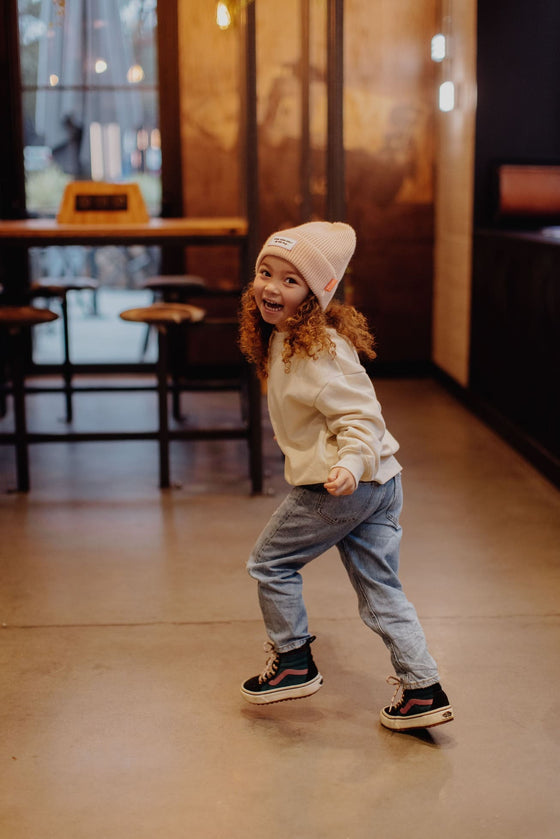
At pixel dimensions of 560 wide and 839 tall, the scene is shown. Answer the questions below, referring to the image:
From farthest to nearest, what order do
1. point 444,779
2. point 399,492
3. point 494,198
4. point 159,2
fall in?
point 159,2 < point 494,198 < point 399,492 < point 444,779

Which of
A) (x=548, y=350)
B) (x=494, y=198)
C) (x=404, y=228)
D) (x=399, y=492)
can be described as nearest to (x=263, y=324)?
(x=399, y=492)

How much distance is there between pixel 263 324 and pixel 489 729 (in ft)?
3.67

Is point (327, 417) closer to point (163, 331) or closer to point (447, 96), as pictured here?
point (163, 331)

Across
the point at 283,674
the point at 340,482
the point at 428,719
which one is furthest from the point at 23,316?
the point at 428,719

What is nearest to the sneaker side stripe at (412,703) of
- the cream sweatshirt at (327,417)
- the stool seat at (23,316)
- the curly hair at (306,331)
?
the cream sweatshirt at (327,417)

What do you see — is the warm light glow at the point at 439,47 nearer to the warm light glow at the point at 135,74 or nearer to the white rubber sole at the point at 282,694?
the warm light glow at the point at 135,74

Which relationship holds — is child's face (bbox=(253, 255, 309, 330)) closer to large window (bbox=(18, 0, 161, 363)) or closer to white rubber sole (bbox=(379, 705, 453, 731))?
white rubber sole (bbox=(379, 705, 453, 731))

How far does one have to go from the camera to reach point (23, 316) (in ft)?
14.8

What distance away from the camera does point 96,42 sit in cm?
699

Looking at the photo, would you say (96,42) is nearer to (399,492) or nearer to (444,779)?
(399,492)

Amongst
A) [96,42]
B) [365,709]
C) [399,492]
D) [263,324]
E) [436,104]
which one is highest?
[96,42]

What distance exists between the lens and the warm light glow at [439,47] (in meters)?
6.51

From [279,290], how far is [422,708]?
103 cm

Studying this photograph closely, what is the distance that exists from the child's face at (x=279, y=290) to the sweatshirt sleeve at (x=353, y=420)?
20 cm
